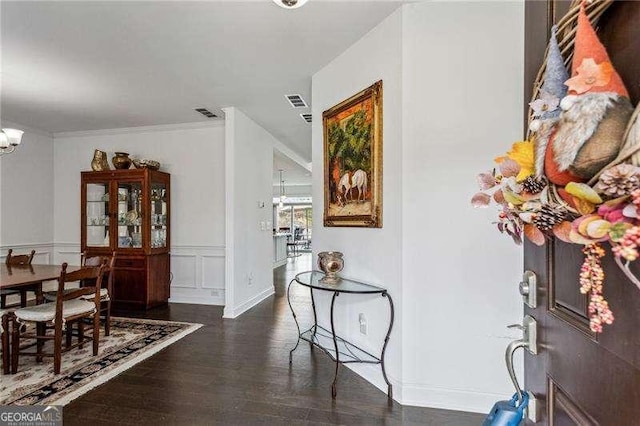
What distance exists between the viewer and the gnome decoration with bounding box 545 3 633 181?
1.67 ft

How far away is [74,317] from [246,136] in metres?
2.86

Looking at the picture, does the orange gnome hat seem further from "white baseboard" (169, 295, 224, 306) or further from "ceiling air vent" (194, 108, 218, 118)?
"white baseboard" (169, 295, 224, 306)

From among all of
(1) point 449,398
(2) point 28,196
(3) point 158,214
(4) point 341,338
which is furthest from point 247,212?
(2) point 28,196

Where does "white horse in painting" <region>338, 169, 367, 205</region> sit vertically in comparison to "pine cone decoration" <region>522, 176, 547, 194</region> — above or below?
above

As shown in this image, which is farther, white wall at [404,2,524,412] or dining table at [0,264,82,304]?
dining table at [0,264,82,304]

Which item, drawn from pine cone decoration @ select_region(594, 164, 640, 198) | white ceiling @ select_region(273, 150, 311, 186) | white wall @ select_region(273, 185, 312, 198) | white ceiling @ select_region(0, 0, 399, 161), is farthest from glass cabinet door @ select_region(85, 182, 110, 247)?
white wall @ select_region(273, 185, 312, 198)

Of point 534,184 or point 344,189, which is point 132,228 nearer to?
point 344,189

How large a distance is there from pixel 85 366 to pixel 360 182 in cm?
274

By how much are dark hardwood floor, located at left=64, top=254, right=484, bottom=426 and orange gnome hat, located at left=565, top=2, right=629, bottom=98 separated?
2.12 metres

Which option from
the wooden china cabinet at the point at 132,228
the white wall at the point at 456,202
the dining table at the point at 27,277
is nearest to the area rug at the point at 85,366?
the dining table at the point at 27,277

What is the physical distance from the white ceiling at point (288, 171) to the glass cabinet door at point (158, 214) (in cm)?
200

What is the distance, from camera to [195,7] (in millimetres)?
2271

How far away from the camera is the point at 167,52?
2.86m

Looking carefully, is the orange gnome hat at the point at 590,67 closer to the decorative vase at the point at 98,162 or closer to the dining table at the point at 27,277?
the dining table at the point at 27,277
